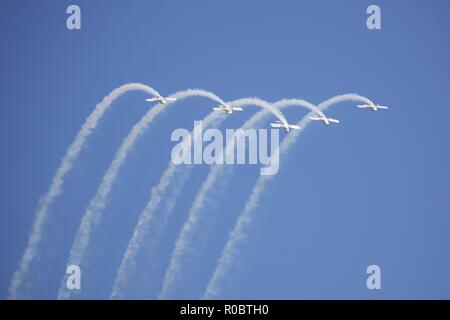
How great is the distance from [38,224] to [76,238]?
2332 millimetres

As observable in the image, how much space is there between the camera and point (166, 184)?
234 ft

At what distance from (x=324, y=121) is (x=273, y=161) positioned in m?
3.27

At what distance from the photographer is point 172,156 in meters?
72.3

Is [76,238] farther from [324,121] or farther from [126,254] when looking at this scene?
[324,121]
